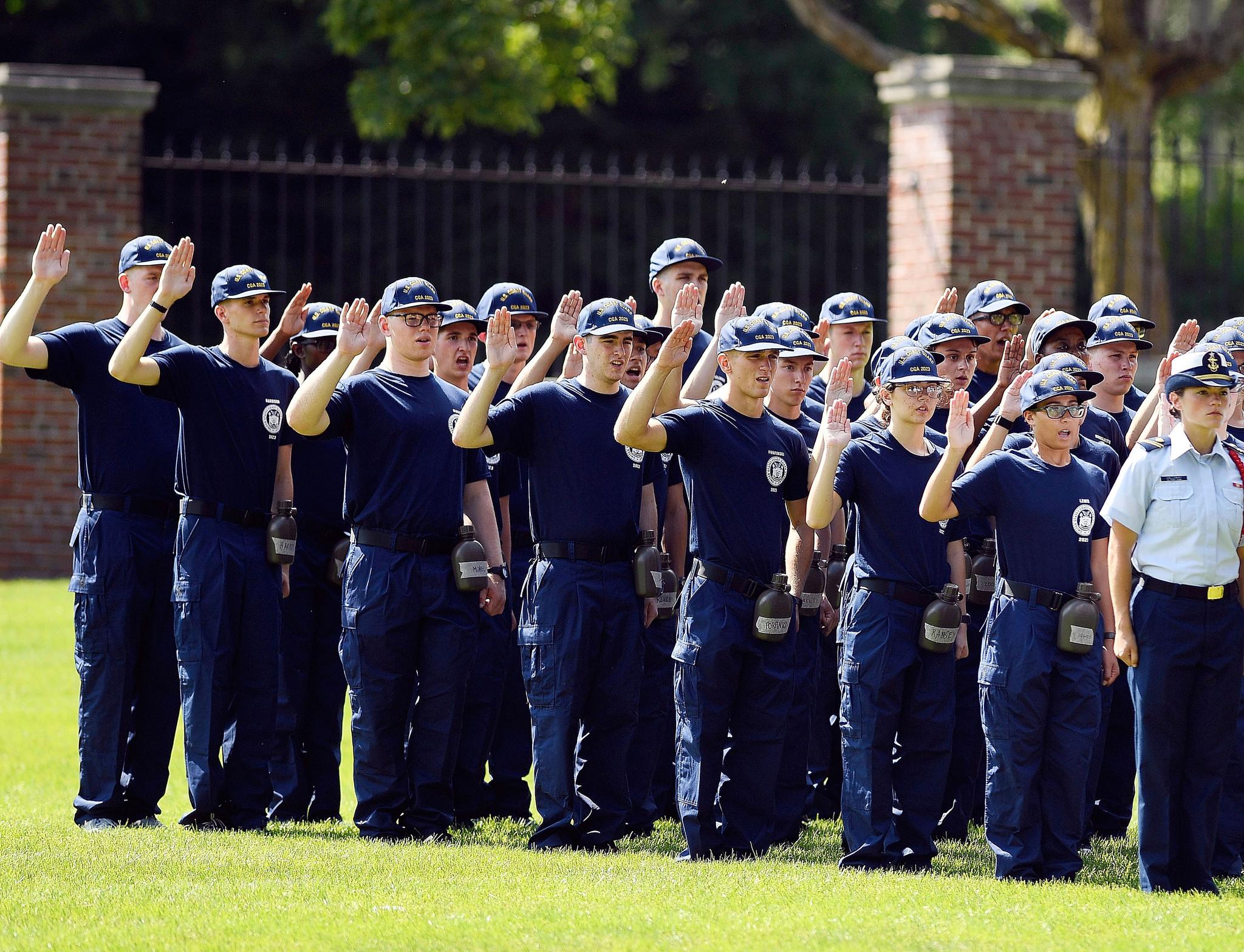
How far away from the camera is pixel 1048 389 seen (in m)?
6.75

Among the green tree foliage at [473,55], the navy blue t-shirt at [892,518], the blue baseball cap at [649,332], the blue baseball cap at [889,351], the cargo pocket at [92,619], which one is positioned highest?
the green tree foliage at [473,55]

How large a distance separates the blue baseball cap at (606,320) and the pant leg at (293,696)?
1.71 m

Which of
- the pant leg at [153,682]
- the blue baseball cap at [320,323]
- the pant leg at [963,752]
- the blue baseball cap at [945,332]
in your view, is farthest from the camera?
the blue baseball cap at [320,323]

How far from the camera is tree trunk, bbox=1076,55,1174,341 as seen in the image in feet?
50.3

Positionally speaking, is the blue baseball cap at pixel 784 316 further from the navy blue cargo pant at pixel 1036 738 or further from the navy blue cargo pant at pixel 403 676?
the navy blue cargo pant at pixel 403 676

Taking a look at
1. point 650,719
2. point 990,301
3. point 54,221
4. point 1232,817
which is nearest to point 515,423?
point 650,719

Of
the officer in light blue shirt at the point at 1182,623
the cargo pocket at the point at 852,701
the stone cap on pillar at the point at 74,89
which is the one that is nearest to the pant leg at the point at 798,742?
the cargo pocket at the point at 852,701

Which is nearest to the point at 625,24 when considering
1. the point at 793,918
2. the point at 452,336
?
the point at 452,336

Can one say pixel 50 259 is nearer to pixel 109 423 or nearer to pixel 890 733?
pixel 109 423

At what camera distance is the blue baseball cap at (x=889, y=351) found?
717 centimetres

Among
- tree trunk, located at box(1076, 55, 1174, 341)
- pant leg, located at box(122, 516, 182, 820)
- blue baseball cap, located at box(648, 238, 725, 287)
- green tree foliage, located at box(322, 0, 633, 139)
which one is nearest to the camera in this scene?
pant leg, located at box(122, 516, 182, 820)

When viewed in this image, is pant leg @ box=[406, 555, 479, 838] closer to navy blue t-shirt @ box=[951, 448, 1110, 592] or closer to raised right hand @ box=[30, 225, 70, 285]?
raised right hand @ box=[30, 225, 70, 285]

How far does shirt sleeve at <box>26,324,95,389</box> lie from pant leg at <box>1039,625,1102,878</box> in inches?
159

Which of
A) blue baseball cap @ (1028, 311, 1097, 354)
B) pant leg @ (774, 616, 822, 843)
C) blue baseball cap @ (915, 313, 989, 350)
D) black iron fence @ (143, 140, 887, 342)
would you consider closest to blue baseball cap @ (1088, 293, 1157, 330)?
blue baseball cap @ (1028, 311, 1097, 354)
